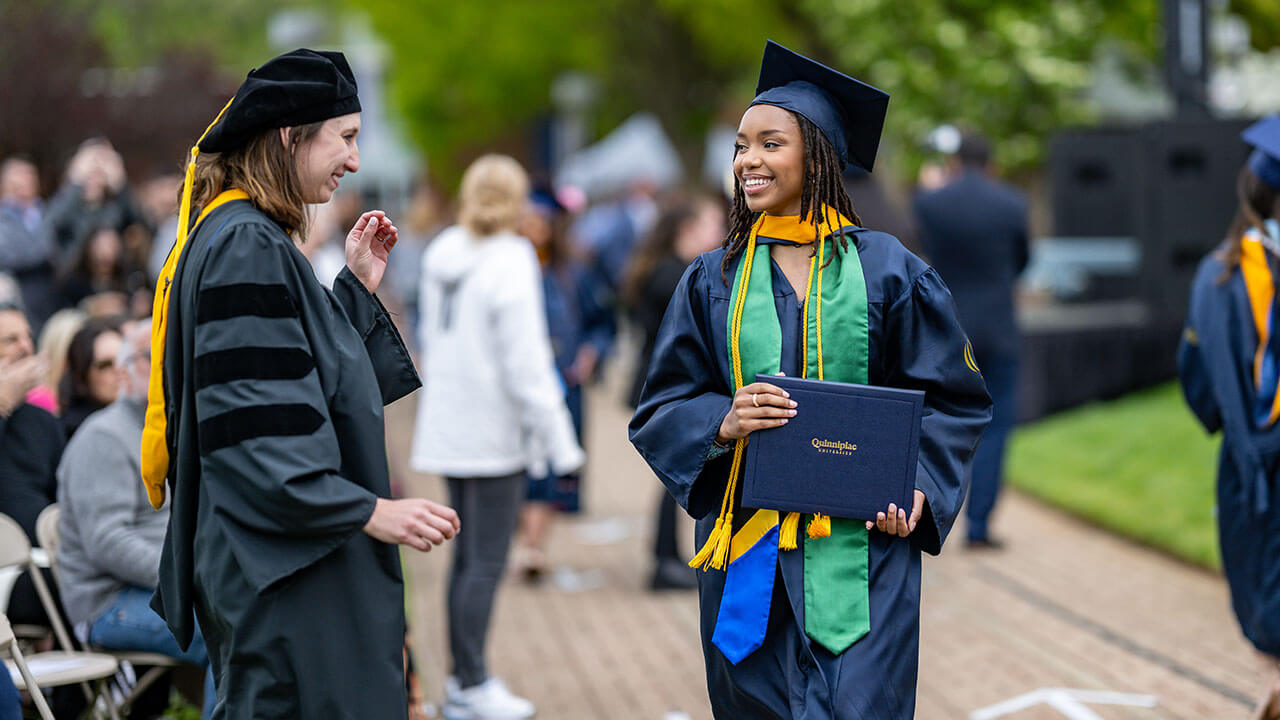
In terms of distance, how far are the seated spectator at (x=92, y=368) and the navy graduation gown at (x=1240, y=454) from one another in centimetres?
387

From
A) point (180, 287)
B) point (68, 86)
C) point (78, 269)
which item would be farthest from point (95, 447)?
point (68, 86)

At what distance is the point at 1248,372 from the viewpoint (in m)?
4.73

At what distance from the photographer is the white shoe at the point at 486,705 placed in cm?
534

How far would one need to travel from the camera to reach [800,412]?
3.10 metres

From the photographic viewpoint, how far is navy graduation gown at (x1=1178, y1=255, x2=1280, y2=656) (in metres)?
4.62

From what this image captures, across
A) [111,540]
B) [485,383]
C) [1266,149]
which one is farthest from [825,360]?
[485,383]

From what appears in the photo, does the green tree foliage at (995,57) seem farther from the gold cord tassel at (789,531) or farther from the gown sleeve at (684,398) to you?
the gold cord tassel at (789,531)

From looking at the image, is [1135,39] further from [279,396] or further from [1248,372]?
[279,396]

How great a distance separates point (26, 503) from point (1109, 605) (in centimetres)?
478

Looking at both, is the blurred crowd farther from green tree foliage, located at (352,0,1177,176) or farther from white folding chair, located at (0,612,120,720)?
green tree foliage, located at (352,0,1177,176)

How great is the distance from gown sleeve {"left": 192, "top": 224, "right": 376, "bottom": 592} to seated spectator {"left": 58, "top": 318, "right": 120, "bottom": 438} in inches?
100

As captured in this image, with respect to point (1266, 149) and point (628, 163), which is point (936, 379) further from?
point (628, 163)

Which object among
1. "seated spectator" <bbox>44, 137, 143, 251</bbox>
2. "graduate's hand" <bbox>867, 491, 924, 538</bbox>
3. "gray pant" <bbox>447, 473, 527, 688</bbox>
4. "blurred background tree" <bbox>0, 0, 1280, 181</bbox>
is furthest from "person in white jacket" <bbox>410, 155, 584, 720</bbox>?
"blurred background tree" <bbox>0, 0, 1280, 181</bbox>

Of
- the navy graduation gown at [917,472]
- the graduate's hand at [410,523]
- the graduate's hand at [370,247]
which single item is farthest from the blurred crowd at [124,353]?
the navy graduation gown at [917,472]
